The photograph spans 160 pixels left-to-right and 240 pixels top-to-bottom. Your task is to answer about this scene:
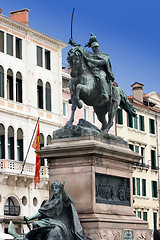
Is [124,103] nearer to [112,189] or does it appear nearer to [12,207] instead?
[112,189]

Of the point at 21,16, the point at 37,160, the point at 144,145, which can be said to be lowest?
the point at 37,160

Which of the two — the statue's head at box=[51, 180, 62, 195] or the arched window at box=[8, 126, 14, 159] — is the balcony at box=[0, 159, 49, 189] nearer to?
the arched window at box=[8, 126, 14, 159]

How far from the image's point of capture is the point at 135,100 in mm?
65562

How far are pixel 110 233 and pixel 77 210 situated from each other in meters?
0.93

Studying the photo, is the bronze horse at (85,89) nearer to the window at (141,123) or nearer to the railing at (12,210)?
the railing at (12,210)

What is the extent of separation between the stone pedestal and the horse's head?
1.80m

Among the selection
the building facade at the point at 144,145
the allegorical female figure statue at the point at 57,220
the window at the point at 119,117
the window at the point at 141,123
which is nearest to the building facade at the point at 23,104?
the window at the point at 119,117

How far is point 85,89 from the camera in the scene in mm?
18031

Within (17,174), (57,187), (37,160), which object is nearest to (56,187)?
(57,187)

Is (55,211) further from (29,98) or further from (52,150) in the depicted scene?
(29,98)

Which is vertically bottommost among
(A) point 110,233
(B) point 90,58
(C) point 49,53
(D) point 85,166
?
(A) point 110,233

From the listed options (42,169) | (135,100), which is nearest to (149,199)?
(135,100)

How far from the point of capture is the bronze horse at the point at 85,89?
709 inches

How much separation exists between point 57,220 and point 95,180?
1.48 m
